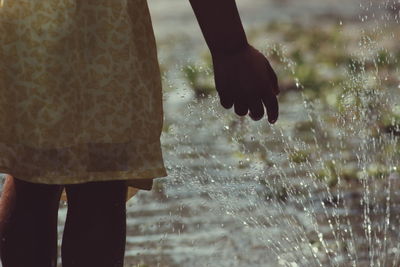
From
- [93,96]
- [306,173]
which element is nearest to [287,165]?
[306,173]

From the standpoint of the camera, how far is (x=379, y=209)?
4691mm

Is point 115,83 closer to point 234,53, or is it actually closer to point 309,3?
point 234,53

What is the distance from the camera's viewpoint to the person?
2.72 metres

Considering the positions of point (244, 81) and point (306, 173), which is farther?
point (306, 173)

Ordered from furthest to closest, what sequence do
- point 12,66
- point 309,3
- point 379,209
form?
1. point 309,3
2. point 379,209
3. point 12,66

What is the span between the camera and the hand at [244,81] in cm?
277

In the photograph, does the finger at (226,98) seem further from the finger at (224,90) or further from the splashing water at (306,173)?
the splashing water at (306,173)

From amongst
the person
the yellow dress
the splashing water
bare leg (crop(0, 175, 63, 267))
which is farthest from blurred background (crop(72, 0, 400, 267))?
the yellow dress

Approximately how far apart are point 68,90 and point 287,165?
278cm

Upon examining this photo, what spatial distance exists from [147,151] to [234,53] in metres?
0.29

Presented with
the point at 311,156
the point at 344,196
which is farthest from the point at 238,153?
the point at 344,196

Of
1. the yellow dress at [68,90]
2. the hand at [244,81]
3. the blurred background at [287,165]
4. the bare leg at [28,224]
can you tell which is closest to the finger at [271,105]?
the hand at [244,81]

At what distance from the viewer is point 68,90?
8.95 ft

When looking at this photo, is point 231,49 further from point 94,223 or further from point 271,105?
point 94,223
